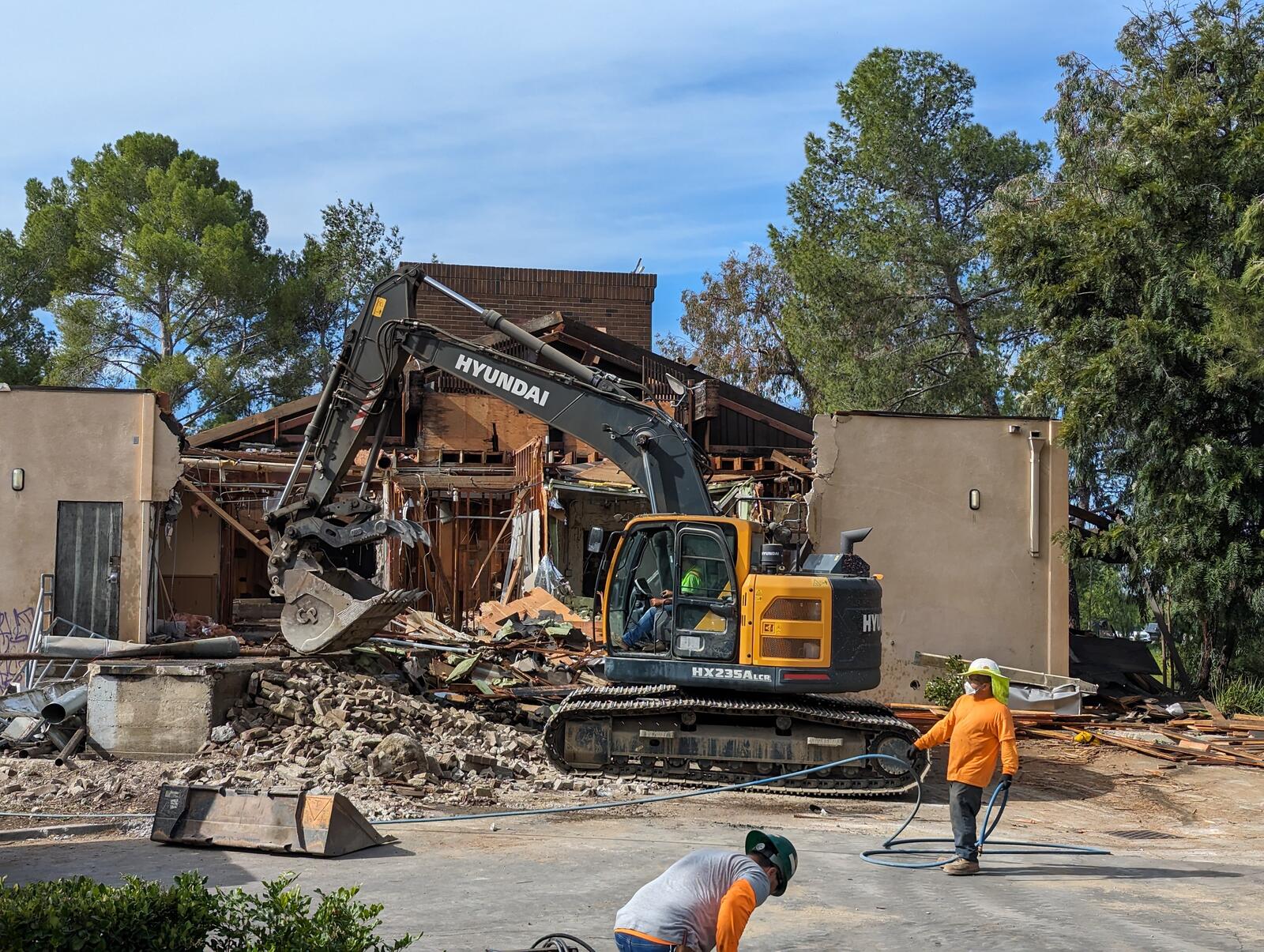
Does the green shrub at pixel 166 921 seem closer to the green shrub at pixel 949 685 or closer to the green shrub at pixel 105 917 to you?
the green shrub at pixel 105 917

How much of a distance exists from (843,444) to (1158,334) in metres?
4.94

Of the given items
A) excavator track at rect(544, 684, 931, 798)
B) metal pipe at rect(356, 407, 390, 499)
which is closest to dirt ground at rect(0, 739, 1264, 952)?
excavator track at rect(544, 684, 931, 798)

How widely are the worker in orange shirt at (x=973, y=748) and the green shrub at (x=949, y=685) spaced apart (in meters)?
8.63

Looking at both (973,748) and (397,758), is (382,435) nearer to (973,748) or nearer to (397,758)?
(397,758)

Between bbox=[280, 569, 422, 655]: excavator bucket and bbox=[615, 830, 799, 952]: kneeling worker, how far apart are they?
9.31m

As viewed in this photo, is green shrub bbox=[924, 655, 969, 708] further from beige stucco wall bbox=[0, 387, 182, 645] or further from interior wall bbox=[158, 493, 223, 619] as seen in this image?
interior wall bbox=[158, 493, 223, 619]

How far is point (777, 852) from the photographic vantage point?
202 inches

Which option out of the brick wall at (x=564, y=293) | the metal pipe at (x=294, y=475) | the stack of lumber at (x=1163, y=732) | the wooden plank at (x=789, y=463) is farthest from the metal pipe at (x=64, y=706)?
the brick wall at (x=564, y=293)

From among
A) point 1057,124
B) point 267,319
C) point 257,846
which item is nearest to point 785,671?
point 257,846

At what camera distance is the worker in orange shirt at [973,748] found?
916 cm

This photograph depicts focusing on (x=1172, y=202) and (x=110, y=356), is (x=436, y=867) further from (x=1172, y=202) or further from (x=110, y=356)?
(x=110, y=356)

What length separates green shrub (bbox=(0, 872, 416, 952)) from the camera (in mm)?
5078

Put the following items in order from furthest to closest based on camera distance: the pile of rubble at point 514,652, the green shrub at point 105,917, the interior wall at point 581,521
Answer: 1. the interior wall at point 581,521
2. the pile of rubble at point 514,652
3. the green shrub at point 105,917

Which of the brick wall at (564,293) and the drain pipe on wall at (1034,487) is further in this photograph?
the brick wall at (564,293)
